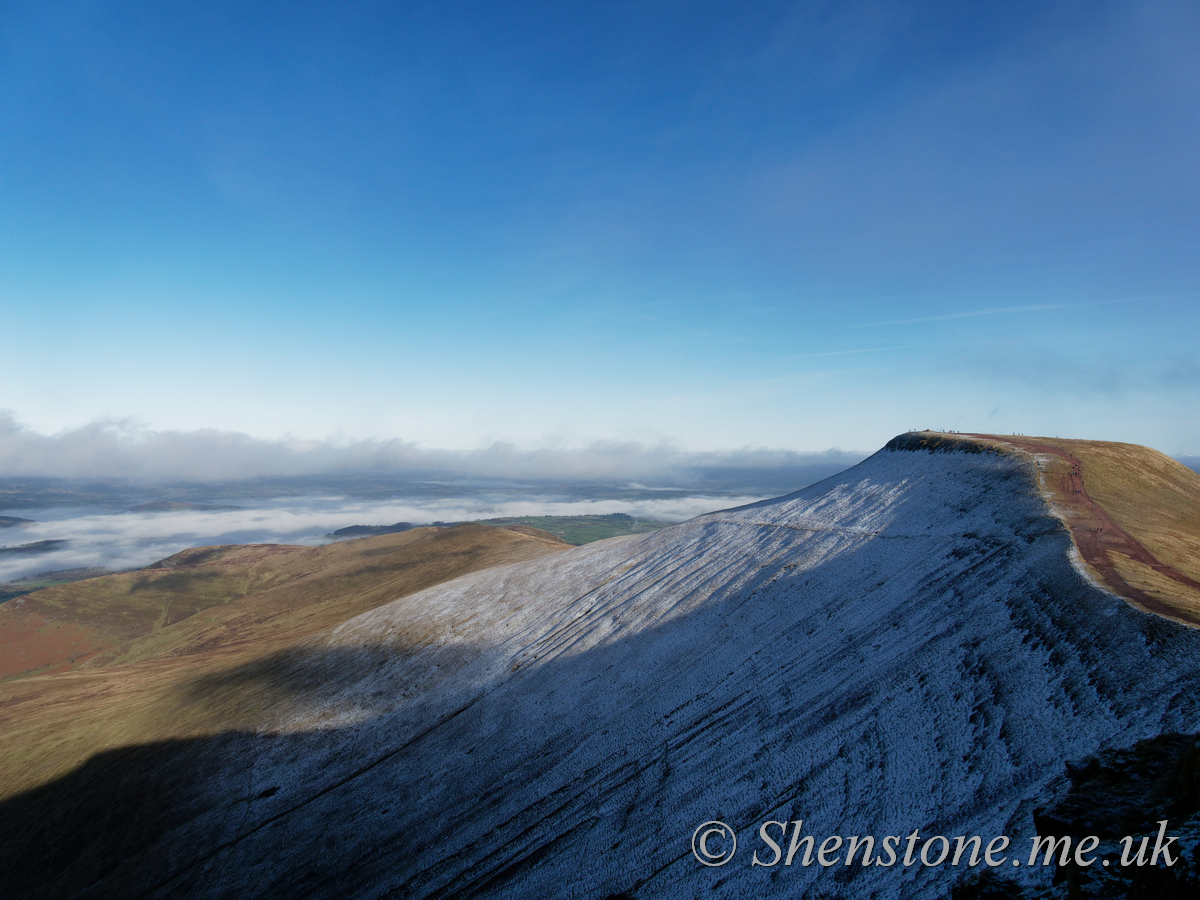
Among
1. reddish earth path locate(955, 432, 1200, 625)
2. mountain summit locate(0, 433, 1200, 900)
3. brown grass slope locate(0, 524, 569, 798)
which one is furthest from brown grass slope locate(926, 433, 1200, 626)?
brown grass slope locate(0, 524, 569, 798)

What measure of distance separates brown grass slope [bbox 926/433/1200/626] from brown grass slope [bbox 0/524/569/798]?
221 ft

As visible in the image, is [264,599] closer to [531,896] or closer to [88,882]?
[88,882]

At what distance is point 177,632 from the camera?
144 metres

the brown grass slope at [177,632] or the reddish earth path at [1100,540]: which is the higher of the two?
the reddish earth path at [1100,540]

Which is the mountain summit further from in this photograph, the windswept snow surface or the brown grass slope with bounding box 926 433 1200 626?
the brown grass slope with bounding box 926 433 1200 626

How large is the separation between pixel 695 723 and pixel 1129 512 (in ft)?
118

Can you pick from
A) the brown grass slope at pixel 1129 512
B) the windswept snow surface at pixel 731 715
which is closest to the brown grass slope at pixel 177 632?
the windswept snow surface at pixel 731 715

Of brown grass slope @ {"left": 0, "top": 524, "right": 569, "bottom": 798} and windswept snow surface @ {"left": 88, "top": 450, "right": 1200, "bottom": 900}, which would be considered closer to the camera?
windswept snow surface @ {"left": 88, "top": 450, "right": 1200, "bottom": 900}

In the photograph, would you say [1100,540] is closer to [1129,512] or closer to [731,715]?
[1129,512]

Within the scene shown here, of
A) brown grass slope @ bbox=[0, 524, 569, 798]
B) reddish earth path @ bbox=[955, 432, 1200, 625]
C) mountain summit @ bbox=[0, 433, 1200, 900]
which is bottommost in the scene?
brown grass slope @ bbox=[0, 524, 569, 798]

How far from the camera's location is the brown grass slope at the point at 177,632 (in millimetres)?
56406

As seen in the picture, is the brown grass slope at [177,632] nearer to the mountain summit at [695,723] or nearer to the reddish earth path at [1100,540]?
the mountain summit at [695,723]

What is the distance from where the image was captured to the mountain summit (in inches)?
890

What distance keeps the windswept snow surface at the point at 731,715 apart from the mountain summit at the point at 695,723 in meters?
0.16
